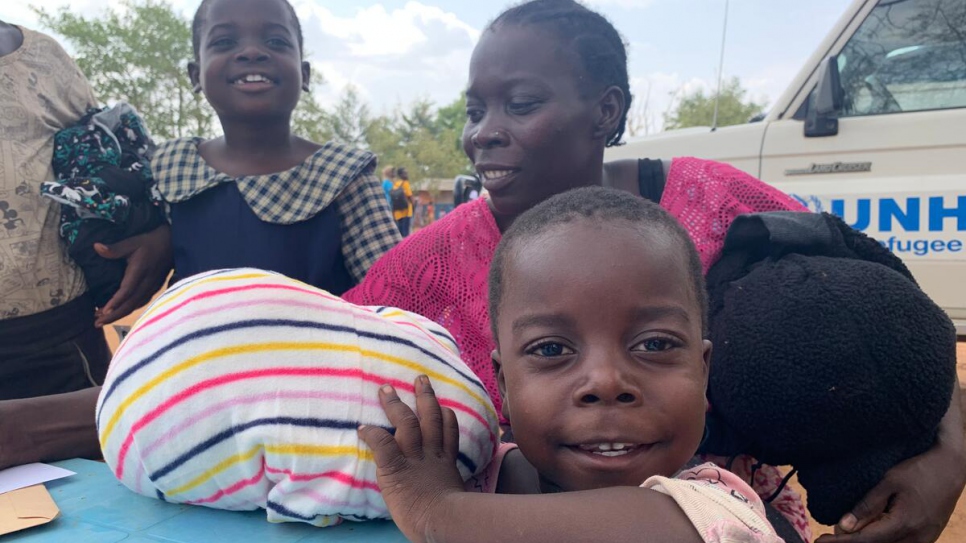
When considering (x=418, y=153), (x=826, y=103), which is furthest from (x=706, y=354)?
(x=418, y=153)

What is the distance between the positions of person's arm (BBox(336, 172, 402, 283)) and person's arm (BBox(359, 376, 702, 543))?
1173 mm

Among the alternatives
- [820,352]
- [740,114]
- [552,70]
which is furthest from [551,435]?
[740,114]

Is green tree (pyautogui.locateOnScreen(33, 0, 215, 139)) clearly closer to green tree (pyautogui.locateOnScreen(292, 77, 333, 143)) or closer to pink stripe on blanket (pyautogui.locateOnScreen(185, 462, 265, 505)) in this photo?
green tree (pyautogui.locateOnScreen(292, 77, 333, 143))

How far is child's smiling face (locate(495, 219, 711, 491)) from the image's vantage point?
3.52 ft

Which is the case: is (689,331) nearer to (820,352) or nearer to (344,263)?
(820,352)

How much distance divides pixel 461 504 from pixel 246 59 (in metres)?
1.58

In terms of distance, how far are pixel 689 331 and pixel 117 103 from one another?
1.77 meters

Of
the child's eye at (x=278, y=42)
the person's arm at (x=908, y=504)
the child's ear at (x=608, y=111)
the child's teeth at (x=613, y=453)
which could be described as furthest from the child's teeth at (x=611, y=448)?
the child's eye at (x=278, y=42)

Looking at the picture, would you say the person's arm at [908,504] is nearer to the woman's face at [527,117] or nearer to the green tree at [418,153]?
the woman's face at [527,117]

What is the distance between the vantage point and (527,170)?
179 cm

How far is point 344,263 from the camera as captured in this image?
2188 millimetres

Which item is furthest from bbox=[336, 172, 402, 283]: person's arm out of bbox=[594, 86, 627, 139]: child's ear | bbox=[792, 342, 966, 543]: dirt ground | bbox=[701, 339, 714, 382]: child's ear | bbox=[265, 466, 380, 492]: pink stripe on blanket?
bbox=[792, 342, 966, 543]: dirt ground

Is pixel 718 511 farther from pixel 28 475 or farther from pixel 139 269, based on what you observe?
pixel 139 269

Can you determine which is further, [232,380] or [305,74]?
[305,74]
